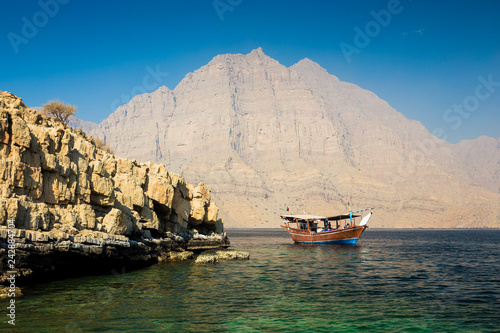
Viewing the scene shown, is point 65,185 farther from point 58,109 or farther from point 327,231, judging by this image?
point 327,231

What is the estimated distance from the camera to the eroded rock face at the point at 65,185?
80.1ft

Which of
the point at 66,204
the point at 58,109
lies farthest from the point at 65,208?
the point at 58,109

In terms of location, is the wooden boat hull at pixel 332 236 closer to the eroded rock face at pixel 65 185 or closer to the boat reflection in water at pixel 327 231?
the boat reflection in water at pixel 327 231

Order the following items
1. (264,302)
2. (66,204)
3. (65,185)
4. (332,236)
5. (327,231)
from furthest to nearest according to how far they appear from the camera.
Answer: (327,231) < (332,236) < (66,204) < (65,185) < (264,302)

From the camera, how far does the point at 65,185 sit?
28.9m

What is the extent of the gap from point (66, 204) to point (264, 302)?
17.3 m

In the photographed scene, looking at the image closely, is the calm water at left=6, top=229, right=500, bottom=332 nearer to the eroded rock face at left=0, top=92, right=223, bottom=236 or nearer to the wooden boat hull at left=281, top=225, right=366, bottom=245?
the eroded rock face at left=0, top=92, right=223, bottom=236

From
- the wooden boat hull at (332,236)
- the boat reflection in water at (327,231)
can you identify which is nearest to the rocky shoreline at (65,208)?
the boat reflection in water at (327,231)

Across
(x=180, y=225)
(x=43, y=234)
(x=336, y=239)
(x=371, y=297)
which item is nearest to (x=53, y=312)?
(x=43, y=234)

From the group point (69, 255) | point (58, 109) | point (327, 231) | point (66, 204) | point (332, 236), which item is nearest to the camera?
point (69, 255)

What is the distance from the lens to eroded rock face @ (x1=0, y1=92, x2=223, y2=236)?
80.1 ft

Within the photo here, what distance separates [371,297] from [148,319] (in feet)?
40.7

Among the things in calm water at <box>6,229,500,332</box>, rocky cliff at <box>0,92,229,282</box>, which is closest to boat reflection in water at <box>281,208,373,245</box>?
rocky cliff at <box>0,92,229,282</box>

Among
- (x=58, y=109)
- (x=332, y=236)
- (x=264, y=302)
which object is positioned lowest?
(x=264, y=302)
